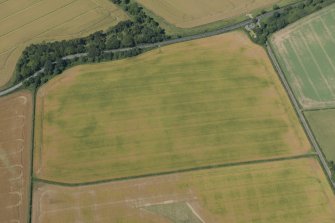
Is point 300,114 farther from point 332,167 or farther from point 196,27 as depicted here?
point 196,27

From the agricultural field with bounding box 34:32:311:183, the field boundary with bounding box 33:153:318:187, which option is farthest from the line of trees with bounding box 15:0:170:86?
the field boundary with bounding box 33:153:318:187

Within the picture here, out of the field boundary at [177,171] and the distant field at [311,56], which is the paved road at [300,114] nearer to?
the distant field at [311,56]

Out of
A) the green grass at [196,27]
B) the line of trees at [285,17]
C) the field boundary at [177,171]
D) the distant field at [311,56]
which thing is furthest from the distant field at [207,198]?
the green grass at [196,27]

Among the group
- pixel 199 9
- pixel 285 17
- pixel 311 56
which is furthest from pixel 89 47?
pixel 311 56

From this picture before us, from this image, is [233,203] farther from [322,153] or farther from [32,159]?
[32,159]

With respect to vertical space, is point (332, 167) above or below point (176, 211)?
below

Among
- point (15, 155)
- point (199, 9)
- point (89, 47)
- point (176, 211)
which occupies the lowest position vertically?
point (176, 211)

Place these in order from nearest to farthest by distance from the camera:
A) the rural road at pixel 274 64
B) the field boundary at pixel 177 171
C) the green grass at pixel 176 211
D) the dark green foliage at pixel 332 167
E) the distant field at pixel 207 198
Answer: the green grass at pixel 176 211
the distant field at pixel 207 198
the dark green foliage at pixel 332 167
the field boundary at pixel 177 171
the rural road at pixel 274 64

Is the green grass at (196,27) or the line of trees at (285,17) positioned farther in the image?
the green grass at (196,27)
